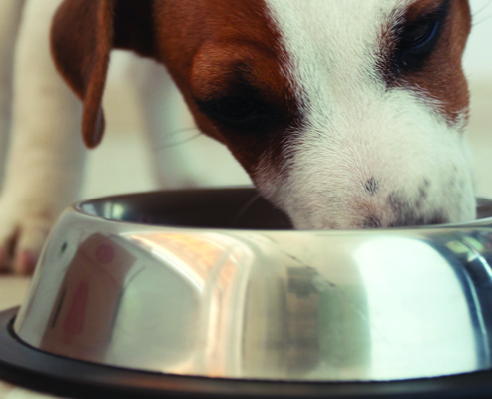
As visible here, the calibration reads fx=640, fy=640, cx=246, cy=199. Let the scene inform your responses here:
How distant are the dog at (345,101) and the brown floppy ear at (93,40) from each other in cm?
25

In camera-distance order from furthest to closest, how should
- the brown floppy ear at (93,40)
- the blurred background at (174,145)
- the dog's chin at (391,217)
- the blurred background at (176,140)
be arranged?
the blurred background at (174,145)
the blurred background at (176,140)
the brown floppy ear at (93,40)
the dog's chin at (391,217)

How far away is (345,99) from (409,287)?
1.30ft

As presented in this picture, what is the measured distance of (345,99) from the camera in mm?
1079

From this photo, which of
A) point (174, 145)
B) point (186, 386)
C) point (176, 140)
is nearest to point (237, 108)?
point (186, 386)

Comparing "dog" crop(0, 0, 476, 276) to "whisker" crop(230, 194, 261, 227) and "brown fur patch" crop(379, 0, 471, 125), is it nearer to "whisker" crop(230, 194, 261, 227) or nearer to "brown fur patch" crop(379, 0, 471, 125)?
"brown fur patch" crop(379, 0, 471, 125)

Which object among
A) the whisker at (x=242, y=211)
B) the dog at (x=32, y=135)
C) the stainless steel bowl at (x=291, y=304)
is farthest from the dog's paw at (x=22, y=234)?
the stainless steel bowl at (x=291, y=304)

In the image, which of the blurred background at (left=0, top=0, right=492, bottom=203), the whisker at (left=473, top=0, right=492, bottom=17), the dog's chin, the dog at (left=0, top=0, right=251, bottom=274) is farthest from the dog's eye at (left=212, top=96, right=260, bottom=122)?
the whisker at (left=473, top=0, right=492, bottom=17)

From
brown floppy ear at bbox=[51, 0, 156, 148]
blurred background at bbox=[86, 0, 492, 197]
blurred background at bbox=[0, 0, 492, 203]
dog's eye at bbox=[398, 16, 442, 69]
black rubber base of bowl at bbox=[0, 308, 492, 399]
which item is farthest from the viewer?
blurred background at bbox=[0, 0, 492, 203]

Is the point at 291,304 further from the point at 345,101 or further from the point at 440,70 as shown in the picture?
the point at 440,70

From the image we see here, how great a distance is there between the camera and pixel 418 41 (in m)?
1.14

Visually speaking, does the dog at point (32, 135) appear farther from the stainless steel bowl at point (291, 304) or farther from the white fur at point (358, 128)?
the stainless steel bowl at point (291, 304)

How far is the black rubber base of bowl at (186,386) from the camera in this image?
73cm

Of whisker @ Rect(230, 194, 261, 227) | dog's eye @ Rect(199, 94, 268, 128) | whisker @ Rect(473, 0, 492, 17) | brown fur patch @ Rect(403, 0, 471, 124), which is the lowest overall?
whisker @ Rect(230, 194, 261, 227)

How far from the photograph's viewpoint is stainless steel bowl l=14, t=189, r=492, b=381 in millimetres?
775
